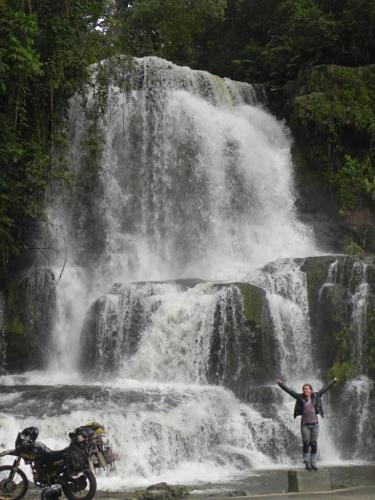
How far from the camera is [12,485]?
9.30 meters

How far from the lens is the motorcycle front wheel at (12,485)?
927 centimetres

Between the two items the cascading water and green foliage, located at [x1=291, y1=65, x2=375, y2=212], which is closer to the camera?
the cascading water

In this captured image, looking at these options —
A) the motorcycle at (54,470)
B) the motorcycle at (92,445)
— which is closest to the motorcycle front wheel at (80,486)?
the motorcycle at (54,470)

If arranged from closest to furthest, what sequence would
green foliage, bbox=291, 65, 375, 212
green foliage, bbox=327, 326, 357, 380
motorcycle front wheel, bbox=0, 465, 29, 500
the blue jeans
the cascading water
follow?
motorcycle front wheel, bbox=0, 465, 29, 500 → the blue jeans → the cascading water → green foliage, bbox=327, 326, 357, 380 → green foliage, bbox=291, 65, 375, 212

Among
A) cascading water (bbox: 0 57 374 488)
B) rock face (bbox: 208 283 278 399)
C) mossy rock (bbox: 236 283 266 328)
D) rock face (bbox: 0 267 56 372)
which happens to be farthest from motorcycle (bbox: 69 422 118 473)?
rock face (bbox: 0 267 56 372)

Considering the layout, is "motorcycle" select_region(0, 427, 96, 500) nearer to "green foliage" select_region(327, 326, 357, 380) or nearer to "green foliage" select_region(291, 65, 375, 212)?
"green foliage" select_region(327, 326, 357, 380)

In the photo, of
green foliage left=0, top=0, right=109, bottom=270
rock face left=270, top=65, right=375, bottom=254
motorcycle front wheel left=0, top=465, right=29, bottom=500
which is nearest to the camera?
motorcycle front wheel left=0, top=465, right=29, bottom=500

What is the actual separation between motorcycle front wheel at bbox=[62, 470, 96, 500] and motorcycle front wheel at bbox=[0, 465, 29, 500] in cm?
60

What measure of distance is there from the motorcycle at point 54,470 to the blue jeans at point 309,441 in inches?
136

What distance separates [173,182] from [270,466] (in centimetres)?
1134

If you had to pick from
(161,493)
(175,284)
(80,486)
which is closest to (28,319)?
(175,284)

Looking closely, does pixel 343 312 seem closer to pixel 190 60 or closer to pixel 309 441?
pixel 309 441

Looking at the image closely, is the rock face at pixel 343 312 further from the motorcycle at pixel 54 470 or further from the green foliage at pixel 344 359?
the motorcycle at pixel 54 470

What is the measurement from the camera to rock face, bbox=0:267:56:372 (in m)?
18.9
